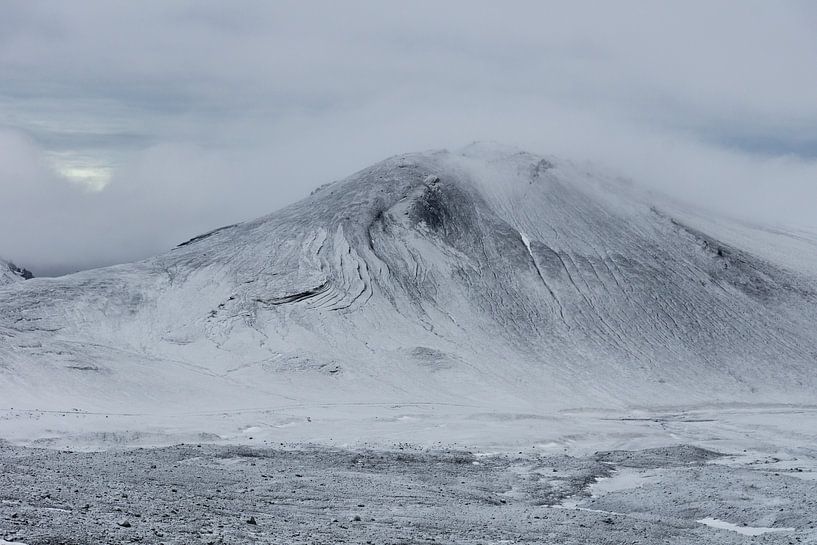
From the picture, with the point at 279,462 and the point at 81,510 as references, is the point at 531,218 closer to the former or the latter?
the point at 279,462

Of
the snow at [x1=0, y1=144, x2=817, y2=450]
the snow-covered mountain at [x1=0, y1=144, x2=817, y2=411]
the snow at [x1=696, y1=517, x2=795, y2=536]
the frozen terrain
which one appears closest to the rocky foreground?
the snow at [x1=696, y1=517, x2=795, y2=536]

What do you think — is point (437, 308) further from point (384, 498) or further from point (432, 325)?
point (384, 498)

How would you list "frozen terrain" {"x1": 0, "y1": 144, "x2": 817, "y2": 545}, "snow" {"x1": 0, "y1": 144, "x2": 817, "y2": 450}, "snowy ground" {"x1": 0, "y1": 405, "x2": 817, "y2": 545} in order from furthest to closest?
1. "snow" {"x1": 0, "y1": 144, "x2": 817, "y2": 450}
2. "frozen terrain" {"x1": 0, "y1": 144, "x2": 817, "y2": 545}
3. "snowy ground" {"x1": 0, "y1": 405, "x2": 817, "y2": 545}

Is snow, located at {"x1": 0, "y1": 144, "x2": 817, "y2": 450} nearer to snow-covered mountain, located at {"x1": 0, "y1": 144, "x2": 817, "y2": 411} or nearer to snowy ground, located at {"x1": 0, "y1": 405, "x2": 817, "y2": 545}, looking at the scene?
snow-covered mountain, located at {"x1": 0, "y1": 144, "x2": 817, "y2": 411}

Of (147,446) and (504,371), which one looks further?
(504,371)

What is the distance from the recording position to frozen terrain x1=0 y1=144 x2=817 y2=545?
2758 cm

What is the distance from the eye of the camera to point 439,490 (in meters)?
32.5

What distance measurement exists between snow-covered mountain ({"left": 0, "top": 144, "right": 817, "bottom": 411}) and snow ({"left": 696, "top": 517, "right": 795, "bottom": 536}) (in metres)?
36.4

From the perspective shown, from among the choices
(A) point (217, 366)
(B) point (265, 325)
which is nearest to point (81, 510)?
(A) point (217, 366)

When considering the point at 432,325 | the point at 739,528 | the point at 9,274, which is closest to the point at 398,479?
the point at 739,528

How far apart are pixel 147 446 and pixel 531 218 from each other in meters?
61.2

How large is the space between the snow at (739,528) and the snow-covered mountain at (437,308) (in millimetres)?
36356

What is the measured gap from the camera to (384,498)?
30.2 meters

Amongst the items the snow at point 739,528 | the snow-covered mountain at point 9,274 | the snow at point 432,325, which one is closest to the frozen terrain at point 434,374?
the snow at point 739,528
